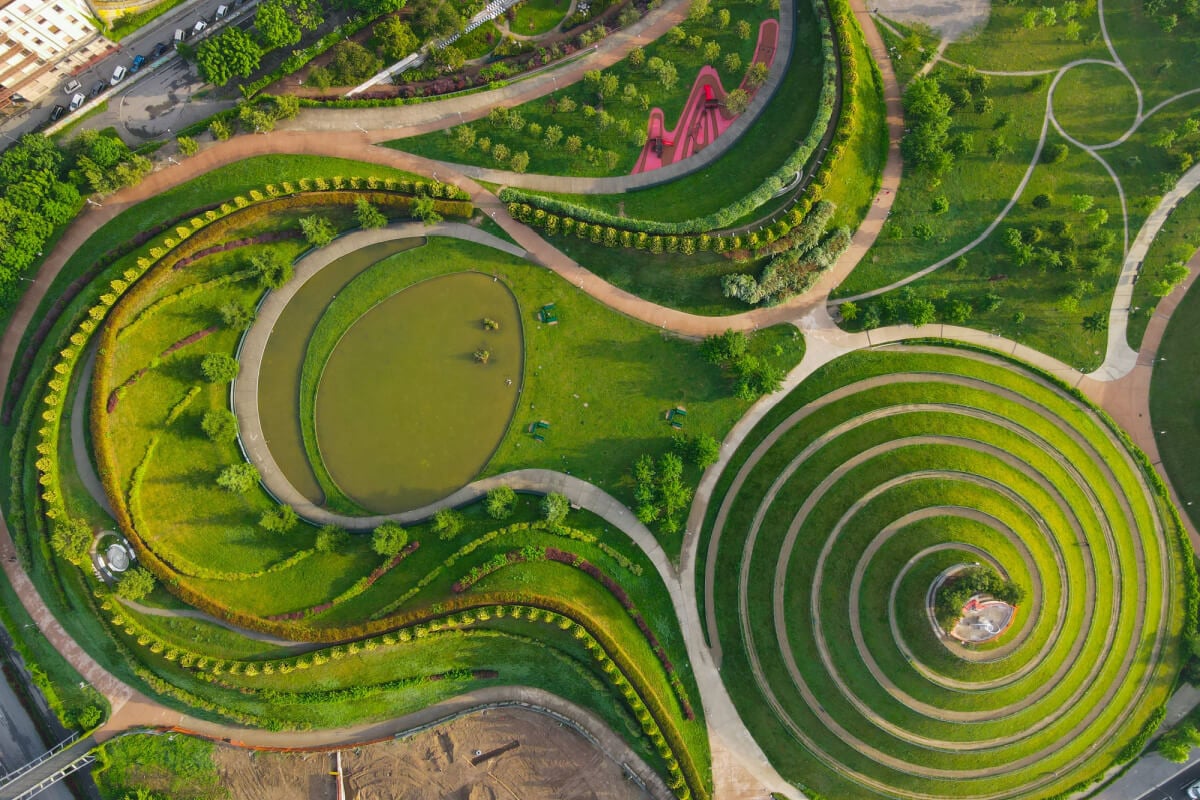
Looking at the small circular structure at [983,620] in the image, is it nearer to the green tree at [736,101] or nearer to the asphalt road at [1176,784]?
the asphalt road at [1176,784]

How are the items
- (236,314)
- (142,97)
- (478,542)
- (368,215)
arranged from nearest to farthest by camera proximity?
(478,542), (236,314), (368,215), (142,97)

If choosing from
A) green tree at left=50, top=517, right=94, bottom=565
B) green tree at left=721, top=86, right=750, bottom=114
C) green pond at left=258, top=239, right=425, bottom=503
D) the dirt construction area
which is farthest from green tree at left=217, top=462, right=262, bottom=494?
green tree at left=721, top=86, right=750, bottom=114

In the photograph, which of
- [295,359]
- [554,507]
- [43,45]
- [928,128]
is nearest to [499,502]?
[554,507]

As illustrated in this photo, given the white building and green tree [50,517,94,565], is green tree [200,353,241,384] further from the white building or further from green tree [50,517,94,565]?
the white building

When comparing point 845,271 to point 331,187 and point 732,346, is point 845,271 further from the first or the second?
point 331,187

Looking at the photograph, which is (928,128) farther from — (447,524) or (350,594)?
(350,594)
